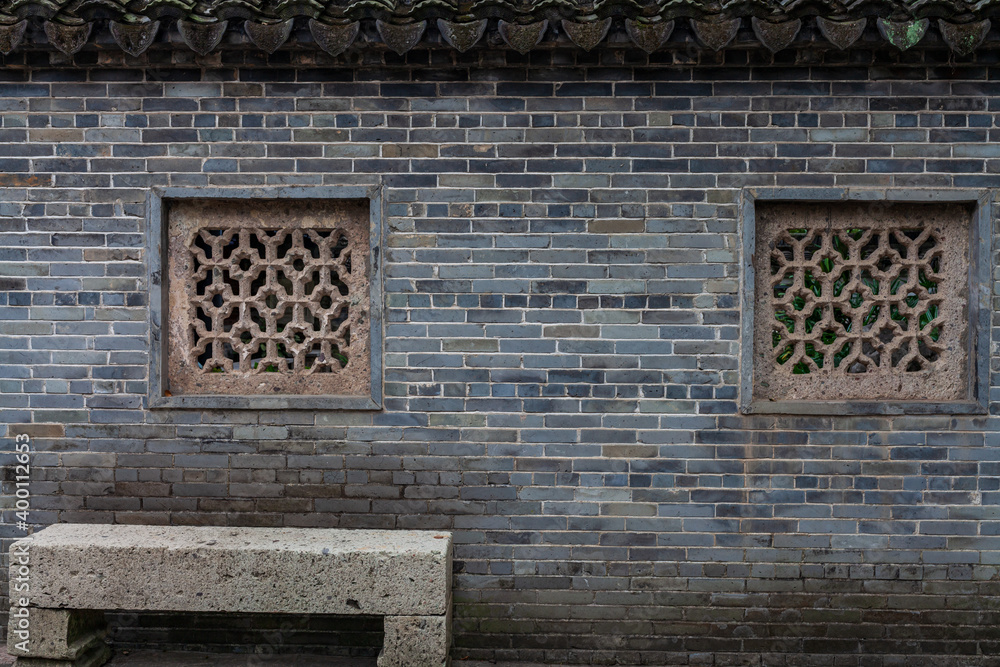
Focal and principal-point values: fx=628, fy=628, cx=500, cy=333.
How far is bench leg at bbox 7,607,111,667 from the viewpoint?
3193 millimetres

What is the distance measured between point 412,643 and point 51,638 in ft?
6.06

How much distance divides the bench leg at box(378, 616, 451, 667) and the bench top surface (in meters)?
0.35

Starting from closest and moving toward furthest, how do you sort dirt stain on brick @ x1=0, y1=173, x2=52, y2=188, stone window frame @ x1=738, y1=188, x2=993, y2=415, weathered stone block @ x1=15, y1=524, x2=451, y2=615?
weathered stone block @ x1=15, y1=524, x2=451, y2=615, stone window frame @ x1=738, y1=188, x2=993, y2=415, dirt stain on brick @ x1=0, y1=173, x2=52, y2=188

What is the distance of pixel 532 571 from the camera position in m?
3.46

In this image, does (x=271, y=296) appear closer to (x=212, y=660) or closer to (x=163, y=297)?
(x=163, y=297)

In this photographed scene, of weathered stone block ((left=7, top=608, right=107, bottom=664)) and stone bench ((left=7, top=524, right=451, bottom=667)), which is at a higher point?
stone bench ((left=7, top=524, right=451, bottom=667))

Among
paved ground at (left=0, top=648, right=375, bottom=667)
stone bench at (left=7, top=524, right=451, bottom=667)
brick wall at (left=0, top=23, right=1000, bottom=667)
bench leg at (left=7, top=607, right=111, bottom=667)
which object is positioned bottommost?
paved ground at (left=0, top=648, right=375, bottom=667)

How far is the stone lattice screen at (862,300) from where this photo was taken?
3.47m

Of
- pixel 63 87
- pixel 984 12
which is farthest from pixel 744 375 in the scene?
pixel 63 87

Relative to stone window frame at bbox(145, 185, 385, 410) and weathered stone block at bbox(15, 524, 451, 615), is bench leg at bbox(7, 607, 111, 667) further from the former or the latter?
stone window frame at bbox(145, 185, 385, 410)

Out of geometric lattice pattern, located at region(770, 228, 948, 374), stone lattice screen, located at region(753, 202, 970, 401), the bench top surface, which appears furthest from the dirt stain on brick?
geometric lattice pattern, located at region(770, 228, 948, 374)

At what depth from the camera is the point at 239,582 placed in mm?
3131

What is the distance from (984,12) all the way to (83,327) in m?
4.95

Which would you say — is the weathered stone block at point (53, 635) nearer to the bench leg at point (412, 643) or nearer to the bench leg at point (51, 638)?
the bench leg at point (51, 638)
